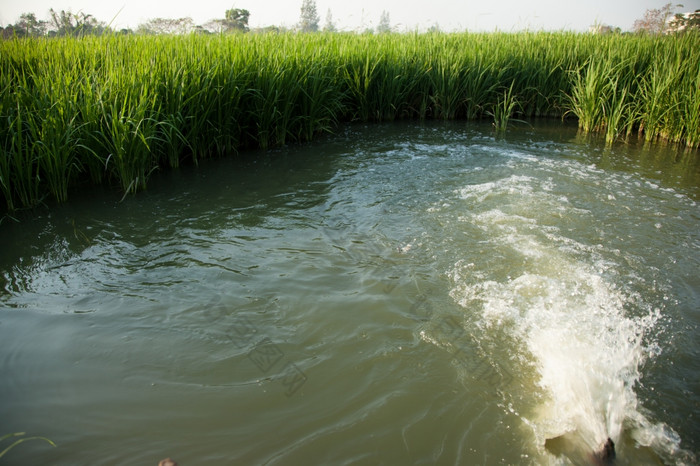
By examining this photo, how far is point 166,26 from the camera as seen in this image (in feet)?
26.1

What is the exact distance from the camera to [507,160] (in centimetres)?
585

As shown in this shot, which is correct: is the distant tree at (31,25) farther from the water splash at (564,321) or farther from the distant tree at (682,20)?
the distant tree at (682,20)

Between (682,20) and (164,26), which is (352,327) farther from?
(682,20)

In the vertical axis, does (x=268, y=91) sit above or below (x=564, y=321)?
above

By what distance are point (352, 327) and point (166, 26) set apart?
7.84 metres

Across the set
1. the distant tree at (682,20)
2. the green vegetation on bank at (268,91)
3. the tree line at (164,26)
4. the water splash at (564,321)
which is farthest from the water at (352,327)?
the distant tree at (682,20)

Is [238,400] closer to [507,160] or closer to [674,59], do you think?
[507,160]

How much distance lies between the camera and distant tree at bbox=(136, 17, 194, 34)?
21.8 ft

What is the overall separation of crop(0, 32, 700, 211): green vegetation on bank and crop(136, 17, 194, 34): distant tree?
267 millimetres

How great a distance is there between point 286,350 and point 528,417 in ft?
3.94

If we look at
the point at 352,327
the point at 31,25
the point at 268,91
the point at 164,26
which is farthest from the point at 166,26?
the point at 352,327

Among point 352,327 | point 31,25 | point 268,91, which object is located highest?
point 31,25

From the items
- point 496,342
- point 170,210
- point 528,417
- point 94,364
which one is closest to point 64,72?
point 170,210

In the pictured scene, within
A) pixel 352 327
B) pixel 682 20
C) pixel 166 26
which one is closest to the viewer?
pixel 352 327
